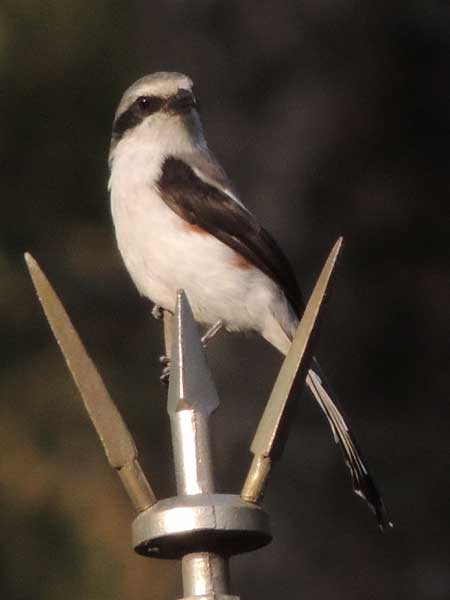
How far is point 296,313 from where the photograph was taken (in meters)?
3.84

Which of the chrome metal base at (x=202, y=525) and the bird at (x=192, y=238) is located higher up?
the bird at (x=192, y=238)

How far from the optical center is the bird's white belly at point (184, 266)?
11.8ft

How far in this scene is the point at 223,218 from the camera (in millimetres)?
3760

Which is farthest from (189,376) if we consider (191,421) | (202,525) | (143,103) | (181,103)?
(143,103)

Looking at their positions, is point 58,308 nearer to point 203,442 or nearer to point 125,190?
point 203,442

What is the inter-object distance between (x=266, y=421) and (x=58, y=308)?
0.30 meters

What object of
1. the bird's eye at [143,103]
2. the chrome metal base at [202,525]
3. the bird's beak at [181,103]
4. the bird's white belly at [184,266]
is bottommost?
the chrome metal base at [202,525]

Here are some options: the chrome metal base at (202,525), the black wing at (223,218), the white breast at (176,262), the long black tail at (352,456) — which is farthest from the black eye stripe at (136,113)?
the chrome metal base at (202,525)

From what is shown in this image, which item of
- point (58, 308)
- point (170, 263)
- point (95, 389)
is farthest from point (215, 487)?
point (170, 263)

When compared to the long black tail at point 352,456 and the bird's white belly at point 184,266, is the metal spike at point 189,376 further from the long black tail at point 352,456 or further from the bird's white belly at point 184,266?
the bird's white belly at point 184,266

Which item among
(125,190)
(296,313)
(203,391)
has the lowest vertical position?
(203,391)

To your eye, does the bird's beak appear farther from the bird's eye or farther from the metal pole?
the metal pole

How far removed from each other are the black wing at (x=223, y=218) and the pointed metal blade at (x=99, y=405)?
208cm

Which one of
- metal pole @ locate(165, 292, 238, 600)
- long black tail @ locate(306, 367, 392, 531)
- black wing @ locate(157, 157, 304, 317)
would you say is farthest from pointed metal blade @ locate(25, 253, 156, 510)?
black wing @ locate(157, 157, 304, 317)
